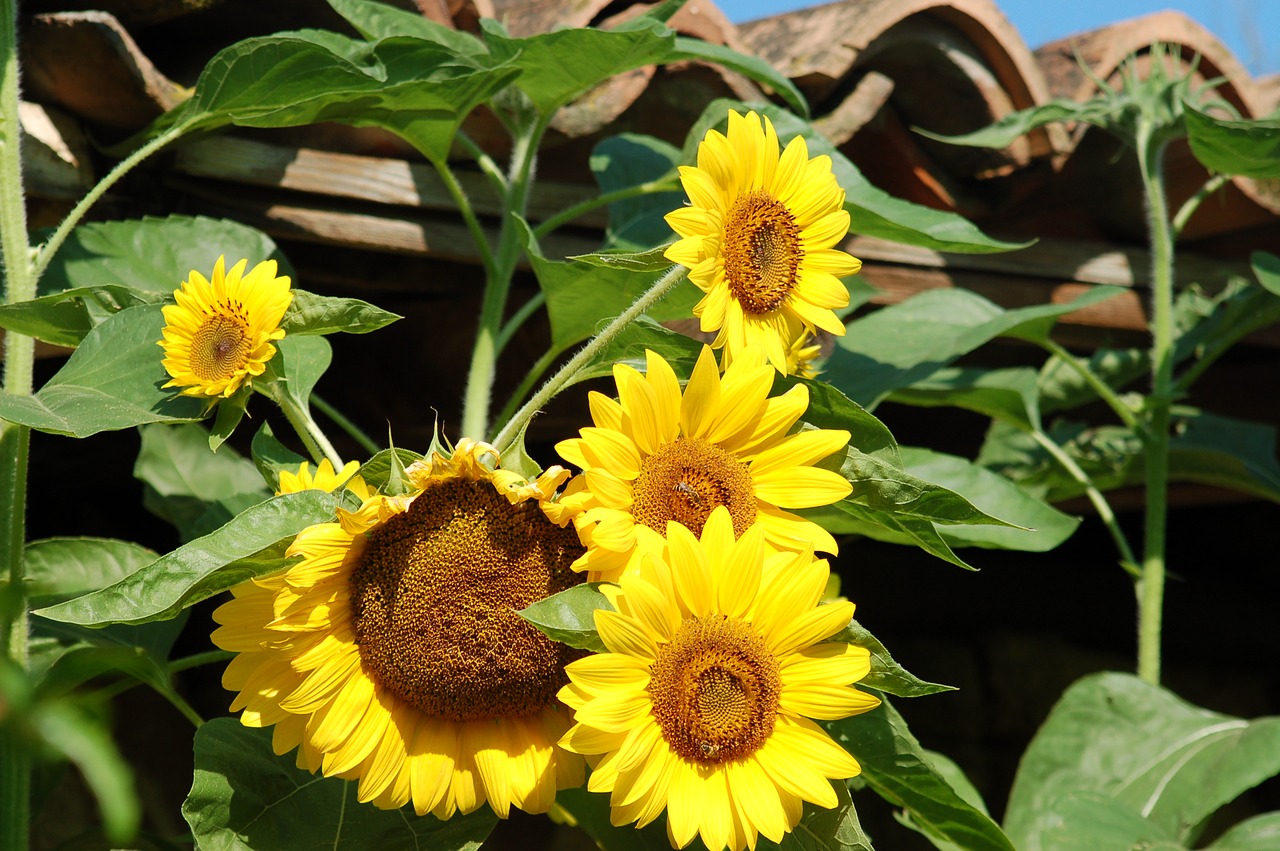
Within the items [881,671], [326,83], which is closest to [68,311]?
[326,83]

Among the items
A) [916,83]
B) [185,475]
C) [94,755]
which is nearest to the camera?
[94,755]

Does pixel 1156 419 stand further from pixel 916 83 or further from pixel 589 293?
pixel 589 293

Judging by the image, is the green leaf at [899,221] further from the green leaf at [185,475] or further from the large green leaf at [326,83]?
the green leaf at [185,475]

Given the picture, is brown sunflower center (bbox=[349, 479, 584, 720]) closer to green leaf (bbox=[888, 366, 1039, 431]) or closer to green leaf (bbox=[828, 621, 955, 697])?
green leaf (bbox=[828, 621, 955, 697])

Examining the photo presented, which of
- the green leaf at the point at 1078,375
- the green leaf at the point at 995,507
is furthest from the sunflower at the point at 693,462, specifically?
the green leaf at the point at 1078,375

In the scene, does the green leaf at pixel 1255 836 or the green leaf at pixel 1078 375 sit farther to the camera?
the green leaf at pixel 1078 375

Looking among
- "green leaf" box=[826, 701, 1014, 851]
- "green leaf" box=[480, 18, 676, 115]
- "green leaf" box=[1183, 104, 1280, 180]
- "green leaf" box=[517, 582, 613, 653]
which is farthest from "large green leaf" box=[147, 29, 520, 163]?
"green leaf" box=[1183, 104, 1280, 180]
